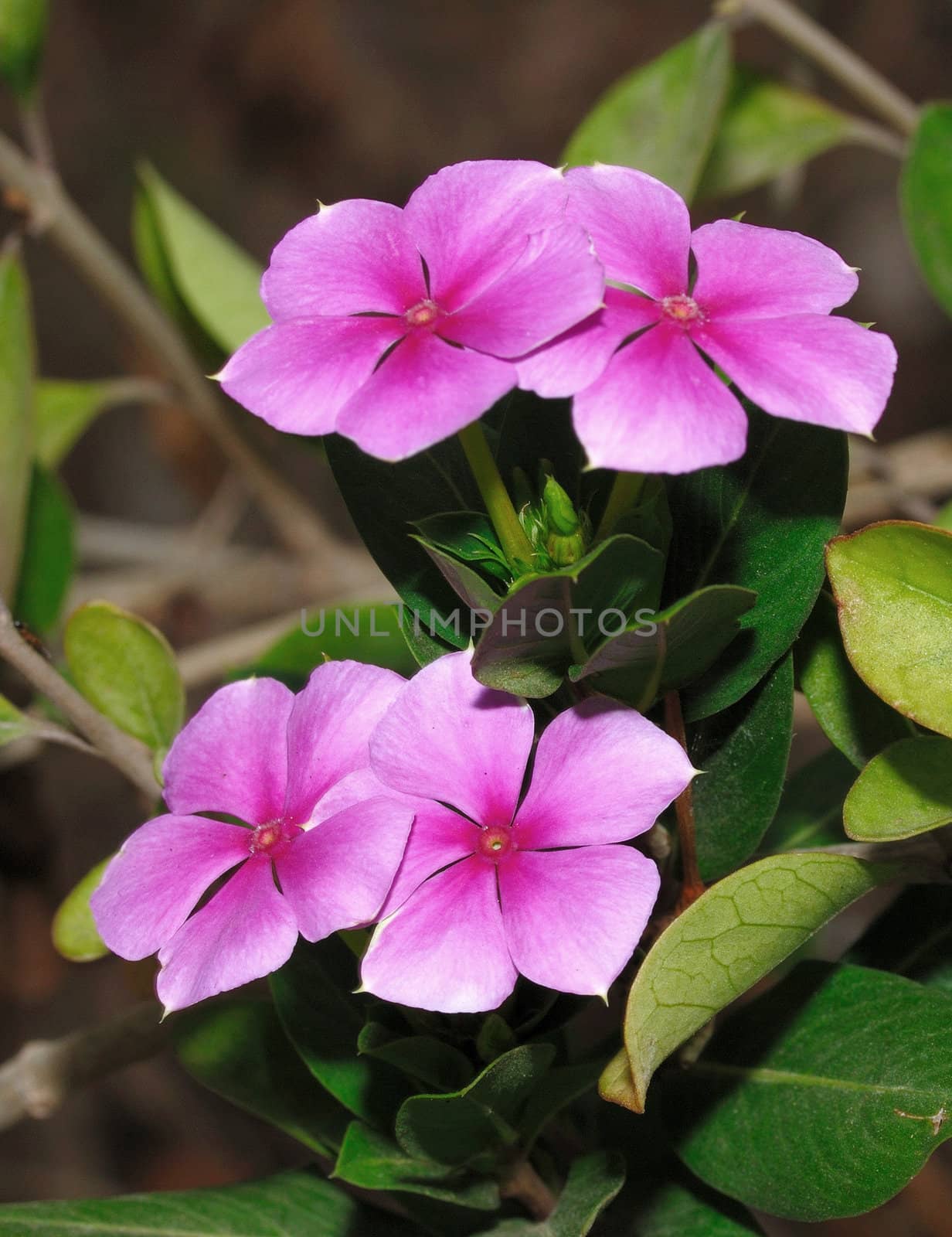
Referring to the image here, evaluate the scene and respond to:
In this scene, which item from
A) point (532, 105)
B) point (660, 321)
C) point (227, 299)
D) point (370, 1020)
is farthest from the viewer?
point (532, 105)

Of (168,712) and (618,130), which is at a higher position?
(618,130)

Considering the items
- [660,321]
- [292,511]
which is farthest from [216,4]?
[660,321]

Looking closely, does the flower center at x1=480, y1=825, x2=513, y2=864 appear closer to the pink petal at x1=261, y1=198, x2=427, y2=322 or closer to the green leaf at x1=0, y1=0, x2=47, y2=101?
the pink petal at x1=261, y1=198, x2=427, y2=322

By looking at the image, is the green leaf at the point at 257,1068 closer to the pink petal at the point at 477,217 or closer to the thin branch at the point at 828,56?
the pink petal at the point at 477,217

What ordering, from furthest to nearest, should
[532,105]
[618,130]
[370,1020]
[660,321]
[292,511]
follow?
[532,105]
[292,511]
[618,130]
[370,1020]
[660,321]

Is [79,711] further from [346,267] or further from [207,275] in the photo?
[207,275]

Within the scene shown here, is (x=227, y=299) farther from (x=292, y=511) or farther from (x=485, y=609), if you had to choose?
(x=485, y=609)

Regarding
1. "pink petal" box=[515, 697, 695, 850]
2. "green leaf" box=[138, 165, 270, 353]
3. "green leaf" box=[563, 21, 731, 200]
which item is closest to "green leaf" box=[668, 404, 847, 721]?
"pink petal" box=[515, 697, 695, 850]
